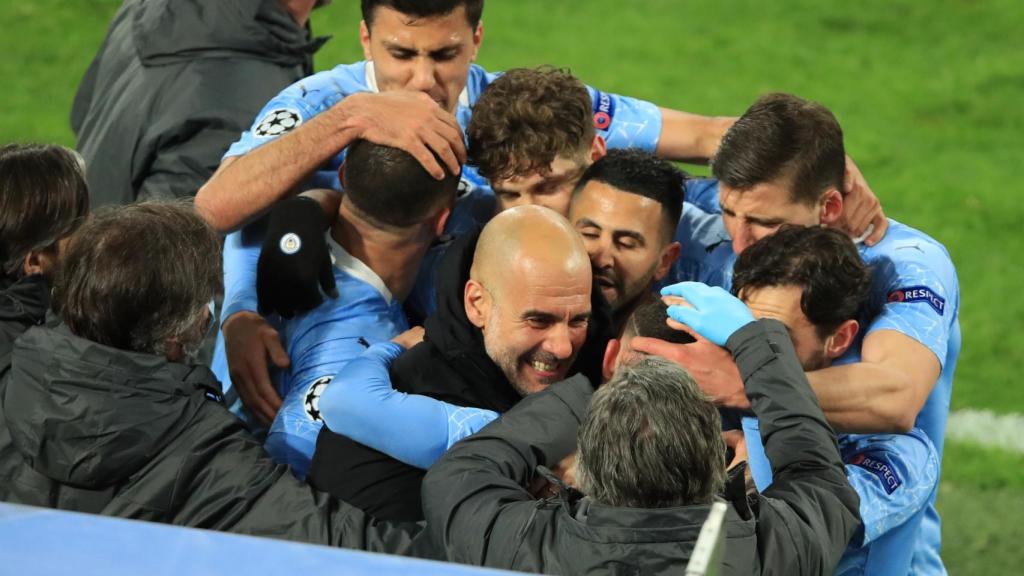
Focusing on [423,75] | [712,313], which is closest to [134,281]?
[712,313]

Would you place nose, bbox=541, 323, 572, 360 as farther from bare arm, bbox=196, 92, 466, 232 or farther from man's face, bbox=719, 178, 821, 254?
man's face, bbox=719, 178, 821, 254

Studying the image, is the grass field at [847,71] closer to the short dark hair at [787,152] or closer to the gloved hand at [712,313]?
the short dark hair at [787,152]

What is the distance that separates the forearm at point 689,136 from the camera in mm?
4578

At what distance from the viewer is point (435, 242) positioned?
391 centimetres

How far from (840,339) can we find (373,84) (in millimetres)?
1718

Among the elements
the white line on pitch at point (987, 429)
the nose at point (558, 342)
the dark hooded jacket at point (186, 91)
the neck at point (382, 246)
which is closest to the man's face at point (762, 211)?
the nose at point (558, 342)

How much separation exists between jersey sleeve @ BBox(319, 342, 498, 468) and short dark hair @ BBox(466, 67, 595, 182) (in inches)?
36.0

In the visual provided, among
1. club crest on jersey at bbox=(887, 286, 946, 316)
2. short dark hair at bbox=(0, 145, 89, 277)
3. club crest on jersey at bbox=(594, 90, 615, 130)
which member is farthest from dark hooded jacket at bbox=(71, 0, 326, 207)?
club crest on jersey at bbox=(887, 286, 946, 316)

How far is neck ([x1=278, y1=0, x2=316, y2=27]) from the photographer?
5074 millimetres

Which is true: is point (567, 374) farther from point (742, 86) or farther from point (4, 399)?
point (742, 86)

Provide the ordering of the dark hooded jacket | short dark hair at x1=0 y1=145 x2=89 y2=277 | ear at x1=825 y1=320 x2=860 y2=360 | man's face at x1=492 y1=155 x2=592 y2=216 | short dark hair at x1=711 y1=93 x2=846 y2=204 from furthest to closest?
the dark hooded jacket
man's face at x1=492 y1=155 x2=592 y2=216
short dark hair at x1=711 y1=93 x2=846 y2=204
ear at x1=825 y1=320 x2=860 y2=360
short dark hair at x1=0 y1=145 x2=89 y2=277

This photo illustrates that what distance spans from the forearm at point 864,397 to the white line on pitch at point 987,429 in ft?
10.2

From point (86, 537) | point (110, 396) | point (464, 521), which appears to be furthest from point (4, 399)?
point (86, 537)

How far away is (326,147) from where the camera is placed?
3.70 meters
